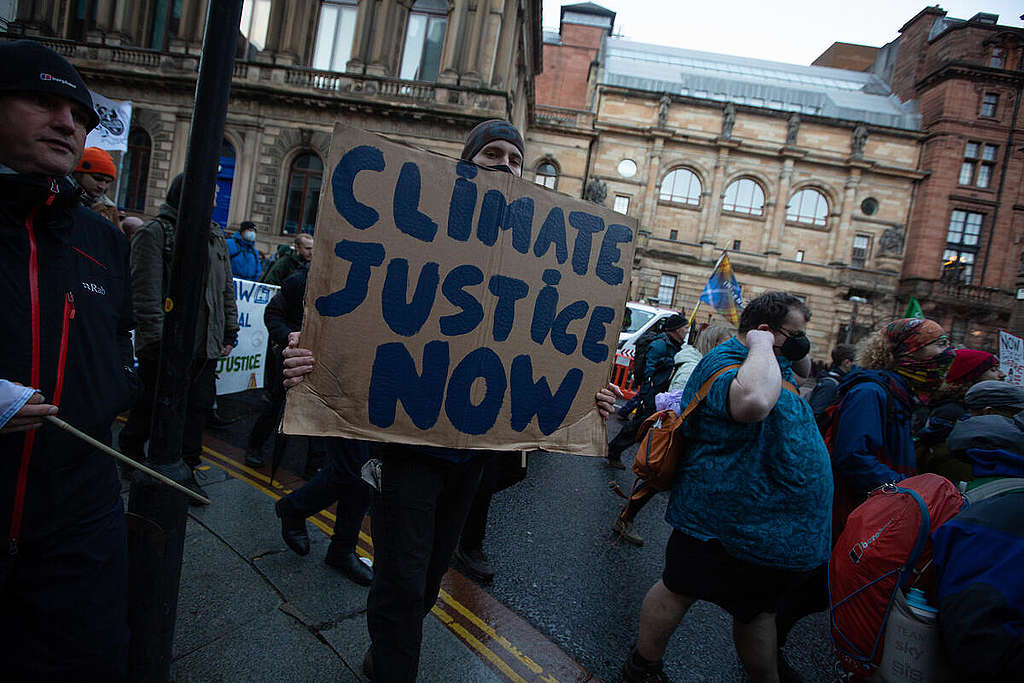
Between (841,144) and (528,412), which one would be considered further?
(841,144)

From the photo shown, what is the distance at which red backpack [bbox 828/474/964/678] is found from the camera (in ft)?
5.70

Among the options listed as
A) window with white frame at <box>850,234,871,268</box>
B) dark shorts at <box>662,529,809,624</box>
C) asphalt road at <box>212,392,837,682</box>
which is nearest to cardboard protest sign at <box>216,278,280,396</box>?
asphalt road at <box>212,392,837,682</box>

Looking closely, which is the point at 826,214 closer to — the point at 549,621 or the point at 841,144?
the point at 841,144

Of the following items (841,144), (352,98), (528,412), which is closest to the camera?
(528,412)

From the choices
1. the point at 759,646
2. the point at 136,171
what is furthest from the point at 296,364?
the point at 136,171

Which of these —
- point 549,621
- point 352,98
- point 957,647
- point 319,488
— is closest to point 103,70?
point 352,98

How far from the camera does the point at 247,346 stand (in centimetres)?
551

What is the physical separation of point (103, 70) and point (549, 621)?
75.1 ft

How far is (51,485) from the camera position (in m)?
1.19

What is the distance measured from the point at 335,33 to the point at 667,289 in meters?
19.9

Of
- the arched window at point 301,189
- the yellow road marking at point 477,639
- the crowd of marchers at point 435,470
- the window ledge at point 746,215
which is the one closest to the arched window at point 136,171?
the arched window at point 301,189

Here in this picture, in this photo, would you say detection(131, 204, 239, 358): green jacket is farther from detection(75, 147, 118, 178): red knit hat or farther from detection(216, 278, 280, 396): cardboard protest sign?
detection(216, 278, 280, 396): cardboard protest sign

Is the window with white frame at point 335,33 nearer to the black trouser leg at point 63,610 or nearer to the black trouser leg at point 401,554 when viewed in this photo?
the black trouser leg at point 401,554

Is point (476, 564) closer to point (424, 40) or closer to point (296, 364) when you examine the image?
point (296, 364)
